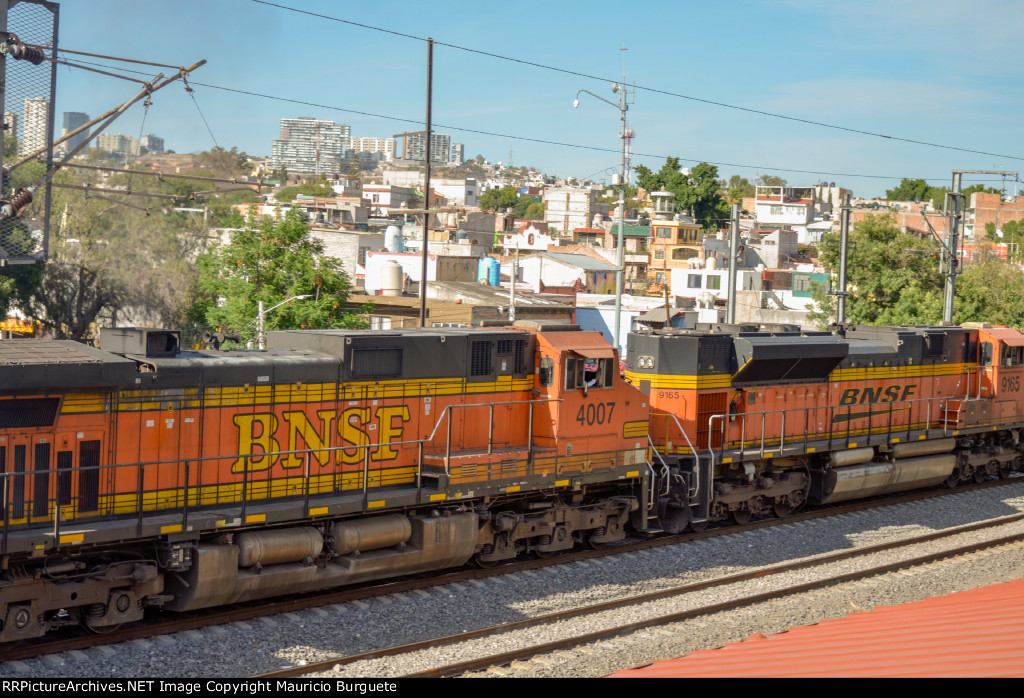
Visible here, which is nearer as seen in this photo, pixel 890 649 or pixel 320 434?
pixel 890 649

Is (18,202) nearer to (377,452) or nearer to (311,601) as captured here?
(377,452)

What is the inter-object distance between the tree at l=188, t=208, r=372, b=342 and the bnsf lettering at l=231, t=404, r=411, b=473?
1432 cm

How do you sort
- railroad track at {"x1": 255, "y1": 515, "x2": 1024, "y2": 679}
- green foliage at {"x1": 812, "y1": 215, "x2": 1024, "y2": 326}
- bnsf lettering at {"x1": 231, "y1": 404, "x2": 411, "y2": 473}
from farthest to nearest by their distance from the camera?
green foliage at {"x1": 812, "y1": 215, "x2": 1024, "y2": 326}, bnsf lettering at {"x1": 231, "y1": 404, "x2": 411, "y2": 473}, railroad track at {"x1": 255, "y1": 515, "x2": 1024, "y2": 679}

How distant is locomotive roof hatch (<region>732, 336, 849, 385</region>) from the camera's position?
17.3 metres

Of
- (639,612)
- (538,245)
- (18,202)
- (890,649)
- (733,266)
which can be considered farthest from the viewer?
(538,245)

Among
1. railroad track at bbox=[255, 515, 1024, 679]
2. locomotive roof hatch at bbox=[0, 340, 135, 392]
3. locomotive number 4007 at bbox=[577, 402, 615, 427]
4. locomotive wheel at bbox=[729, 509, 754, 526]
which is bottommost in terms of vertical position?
railroad track at bbox=[255, 515, 1024, 679]

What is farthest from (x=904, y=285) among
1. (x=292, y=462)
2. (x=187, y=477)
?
(x=187, y=477)

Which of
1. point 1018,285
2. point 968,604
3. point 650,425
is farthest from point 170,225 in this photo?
point 968,604

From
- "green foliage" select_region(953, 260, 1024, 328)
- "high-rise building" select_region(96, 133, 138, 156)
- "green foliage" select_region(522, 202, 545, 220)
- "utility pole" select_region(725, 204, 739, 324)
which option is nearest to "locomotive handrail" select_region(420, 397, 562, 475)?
"utility pole" select_region(725, 204, 739, 324)

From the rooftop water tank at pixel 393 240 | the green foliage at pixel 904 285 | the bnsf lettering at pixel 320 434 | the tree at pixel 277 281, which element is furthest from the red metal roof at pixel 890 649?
the rooftop water tank at pixel 393 240

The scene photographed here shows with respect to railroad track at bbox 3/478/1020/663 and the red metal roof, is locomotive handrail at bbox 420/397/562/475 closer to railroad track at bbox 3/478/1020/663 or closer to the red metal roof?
railroad track at bbox 3/478/1020/663

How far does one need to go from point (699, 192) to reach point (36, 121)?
107767mm

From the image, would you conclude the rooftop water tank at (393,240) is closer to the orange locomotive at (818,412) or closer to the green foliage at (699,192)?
the orange locomotive at (818,412)

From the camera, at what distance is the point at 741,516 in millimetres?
17953
